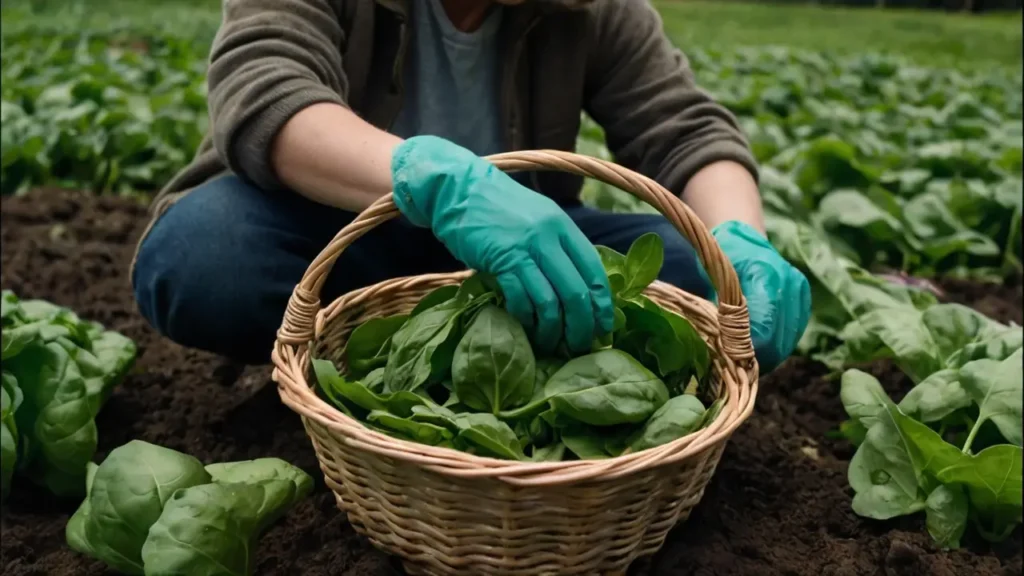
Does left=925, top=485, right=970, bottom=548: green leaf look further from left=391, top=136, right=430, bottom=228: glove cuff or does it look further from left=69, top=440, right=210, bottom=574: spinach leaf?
left=69, top=440, right=210, bottom=574: spinach leaf

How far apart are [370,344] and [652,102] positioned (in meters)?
0.86

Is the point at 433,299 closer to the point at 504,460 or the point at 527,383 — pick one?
the point at 527,383

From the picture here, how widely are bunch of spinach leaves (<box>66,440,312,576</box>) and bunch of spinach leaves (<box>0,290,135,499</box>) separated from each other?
6.6 inches

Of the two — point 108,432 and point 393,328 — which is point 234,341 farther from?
point 393,328

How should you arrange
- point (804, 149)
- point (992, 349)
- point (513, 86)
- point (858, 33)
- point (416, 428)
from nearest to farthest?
1. point (416, 428)
2. point (992, 349)
3. point (513, 86)
4. point (804, 149)
5. point (858, 33)

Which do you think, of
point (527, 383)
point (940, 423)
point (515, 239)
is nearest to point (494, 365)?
point (527, 383)

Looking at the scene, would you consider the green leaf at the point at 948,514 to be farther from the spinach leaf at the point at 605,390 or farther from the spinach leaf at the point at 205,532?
the spinach leaf at the point at 205,532

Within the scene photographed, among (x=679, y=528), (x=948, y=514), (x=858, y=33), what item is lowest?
(x=858, y=33)

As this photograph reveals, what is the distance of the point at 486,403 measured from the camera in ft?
4.15

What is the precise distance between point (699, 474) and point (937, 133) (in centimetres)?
341

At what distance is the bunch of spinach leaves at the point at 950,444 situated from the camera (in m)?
1.36

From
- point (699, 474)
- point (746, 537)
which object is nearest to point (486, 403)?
point (699, 474)

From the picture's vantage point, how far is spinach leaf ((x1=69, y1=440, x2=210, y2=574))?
1271 millimetres

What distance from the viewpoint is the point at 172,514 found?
1.22 m
